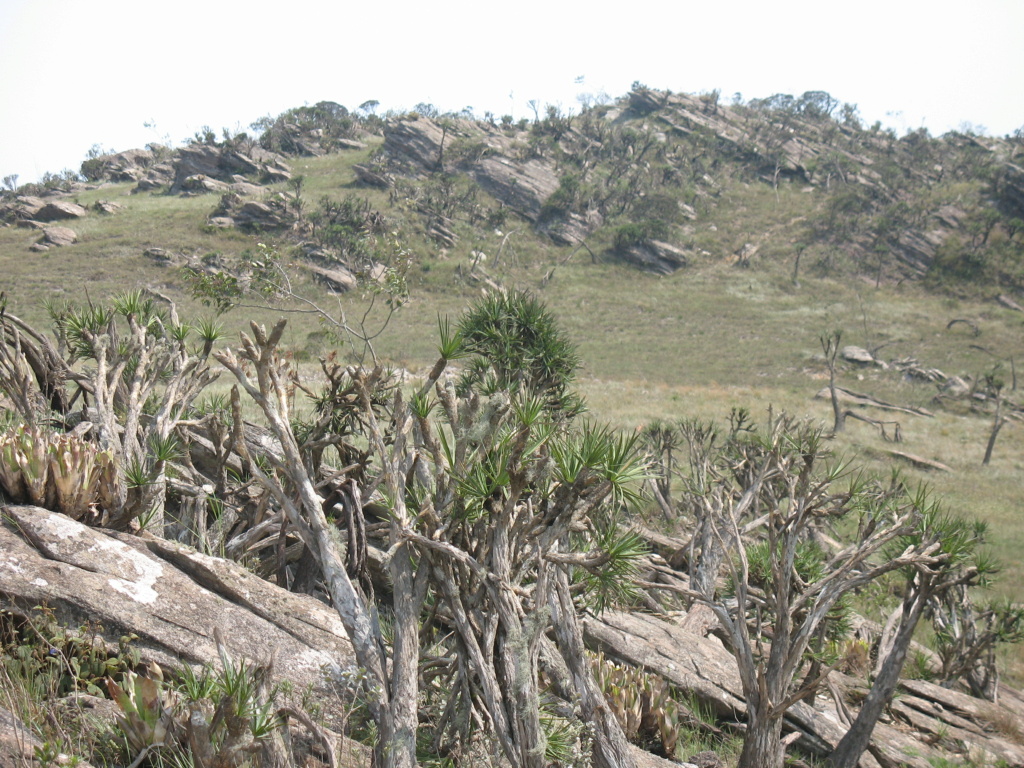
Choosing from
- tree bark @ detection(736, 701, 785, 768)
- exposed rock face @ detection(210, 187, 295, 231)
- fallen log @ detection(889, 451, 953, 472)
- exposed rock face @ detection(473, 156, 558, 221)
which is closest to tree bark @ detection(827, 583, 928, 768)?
tree bark @ detection(736, 701, 785, 768)

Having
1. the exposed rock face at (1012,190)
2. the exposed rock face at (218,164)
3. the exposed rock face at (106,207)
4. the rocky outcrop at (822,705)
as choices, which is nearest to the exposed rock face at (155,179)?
the exposed rock face at (218,164)

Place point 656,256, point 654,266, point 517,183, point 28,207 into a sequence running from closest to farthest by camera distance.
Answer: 1. point 28,207
2. point 654,266
3. point 656,256
4. point 517,183

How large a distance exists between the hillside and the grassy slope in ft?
1.03

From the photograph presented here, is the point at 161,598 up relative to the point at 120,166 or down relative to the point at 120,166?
down

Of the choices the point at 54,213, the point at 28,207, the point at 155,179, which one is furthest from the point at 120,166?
the point at 54,213

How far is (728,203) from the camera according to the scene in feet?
272

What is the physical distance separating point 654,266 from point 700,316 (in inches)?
540

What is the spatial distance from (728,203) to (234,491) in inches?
3366

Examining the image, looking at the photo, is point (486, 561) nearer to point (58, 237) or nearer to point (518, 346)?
point (518, 346)

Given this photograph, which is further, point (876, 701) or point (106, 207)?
point (106, 207)

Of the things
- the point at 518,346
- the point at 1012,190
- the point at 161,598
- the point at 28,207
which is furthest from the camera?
the point at 1012,190

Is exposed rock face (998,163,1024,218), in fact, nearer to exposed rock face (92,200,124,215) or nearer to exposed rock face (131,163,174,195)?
exposed rock face (92,200,124,215)

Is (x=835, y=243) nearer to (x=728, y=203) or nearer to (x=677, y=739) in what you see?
(x=728, y=203)

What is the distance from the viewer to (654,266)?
69812 mm
